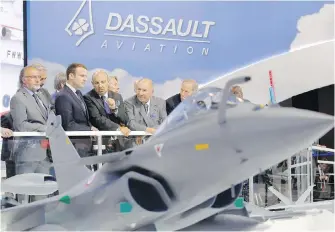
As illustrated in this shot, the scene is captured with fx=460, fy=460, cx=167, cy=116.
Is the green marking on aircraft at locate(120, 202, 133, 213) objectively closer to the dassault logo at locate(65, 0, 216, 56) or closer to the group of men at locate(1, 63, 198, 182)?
the group of men at locate(1, 63, 198, 182)

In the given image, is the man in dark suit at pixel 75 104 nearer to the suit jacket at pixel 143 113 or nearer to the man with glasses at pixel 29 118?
the man with glasses at pixel 29 118

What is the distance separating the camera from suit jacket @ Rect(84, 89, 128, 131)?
9.66 ft

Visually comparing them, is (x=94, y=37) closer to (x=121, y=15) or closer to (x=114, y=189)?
(x=121, y=15)

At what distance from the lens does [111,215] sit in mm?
2146

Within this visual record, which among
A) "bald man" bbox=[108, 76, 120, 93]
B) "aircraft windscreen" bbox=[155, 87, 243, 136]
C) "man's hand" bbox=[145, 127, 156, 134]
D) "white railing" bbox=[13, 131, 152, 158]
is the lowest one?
"white railing" bbox=[13, 131, 152, 158]

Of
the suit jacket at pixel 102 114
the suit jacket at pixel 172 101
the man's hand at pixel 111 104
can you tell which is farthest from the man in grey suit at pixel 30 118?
the suit jacket at pixel 172 101

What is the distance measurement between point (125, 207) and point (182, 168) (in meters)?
0.34

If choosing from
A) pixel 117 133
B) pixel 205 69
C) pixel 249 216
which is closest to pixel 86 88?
pixel 117 133

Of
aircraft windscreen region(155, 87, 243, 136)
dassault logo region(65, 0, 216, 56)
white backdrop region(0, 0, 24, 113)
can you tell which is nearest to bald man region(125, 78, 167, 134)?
dassault logo region(65, 0, 216, 56)

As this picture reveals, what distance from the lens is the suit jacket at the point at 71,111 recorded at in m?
2.87

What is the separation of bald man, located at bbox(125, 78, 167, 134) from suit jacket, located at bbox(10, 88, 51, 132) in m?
0.55

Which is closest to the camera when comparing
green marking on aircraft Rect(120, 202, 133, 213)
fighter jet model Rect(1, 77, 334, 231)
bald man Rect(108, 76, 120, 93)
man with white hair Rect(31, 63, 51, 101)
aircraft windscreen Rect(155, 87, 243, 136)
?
fighter jet model Rect(1, 77, 334, 231)

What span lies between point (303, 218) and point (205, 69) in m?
1.09

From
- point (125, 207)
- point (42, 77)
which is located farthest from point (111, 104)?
point (125, 207)
